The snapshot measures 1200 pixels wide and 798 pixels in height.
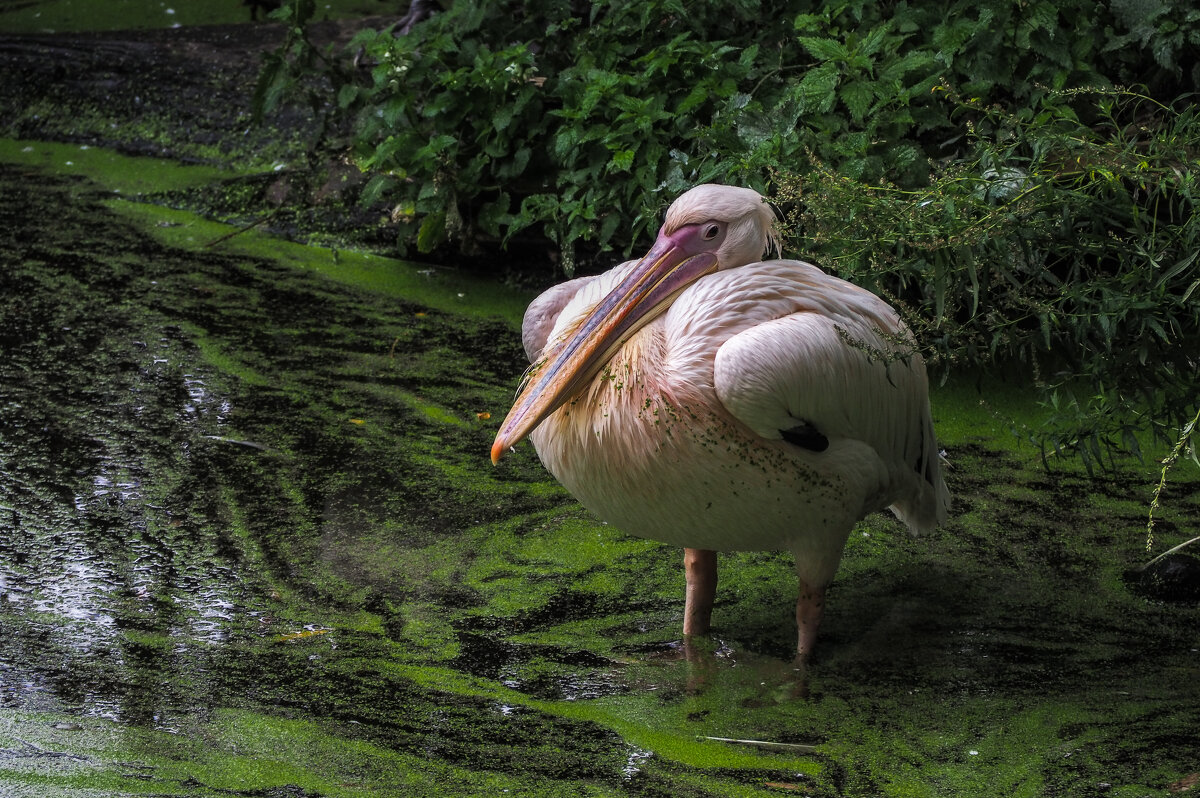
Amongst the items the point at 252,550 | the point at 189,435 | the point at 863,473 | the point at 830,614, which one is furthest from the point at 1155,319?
the point at 189,435

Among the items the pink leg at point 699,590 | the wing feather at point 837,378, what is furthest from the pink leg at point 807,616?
the wing feather at point 837,378

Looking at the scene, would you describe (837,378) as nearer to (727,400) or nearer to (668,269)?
(727,400)

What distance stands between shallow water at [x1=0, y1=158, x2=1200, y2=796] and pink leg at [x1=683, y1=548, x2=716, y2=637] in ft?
0.20

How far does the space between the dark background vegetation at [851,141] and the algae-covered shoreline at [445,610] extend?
46 centimetres

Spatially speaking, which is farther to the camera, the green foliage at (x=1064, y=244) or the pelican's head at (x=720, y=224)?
the pelican's head at (x=720, y=224)

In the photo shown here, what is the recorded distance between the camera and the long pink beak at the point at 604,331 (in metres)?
2.60

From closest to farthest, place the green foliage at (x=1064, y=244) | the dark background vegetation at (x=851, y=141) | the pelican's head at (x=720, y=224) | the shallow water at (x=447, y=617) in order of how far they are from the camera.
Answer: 1. the shallow water at (x=447, y=617)
2. the green foliage at (x=1064, y=244)
3. the dark background vegetation at (x=851, y=141)
4. the pelican's head at (x=720, y=224)

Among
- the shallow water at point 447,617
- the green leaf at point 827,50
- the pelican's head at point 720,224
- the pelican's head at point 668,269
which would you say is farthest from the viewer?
the green leaf at point 827,50

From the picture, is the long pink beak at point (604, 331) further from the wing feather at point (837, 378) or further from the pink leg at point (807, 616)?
the pink leg at point (807, 616)

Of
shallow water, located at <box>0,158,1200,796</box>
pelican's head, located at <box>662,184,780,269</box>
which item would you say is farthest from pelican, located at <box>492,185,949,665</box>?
shallow water, located at <box>0,158,1200,796</box>

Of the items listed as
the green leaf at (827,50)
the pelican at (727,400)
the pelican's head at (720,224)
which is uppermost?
the green leaf at (827,50)

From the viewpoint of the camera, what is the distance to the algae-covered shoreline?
2324 mm

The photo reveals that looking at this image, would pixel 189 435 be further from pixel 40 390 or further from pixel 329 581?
pixel 329 581

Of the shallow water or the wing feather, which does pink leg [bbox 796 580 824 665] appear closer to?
the shallow water
